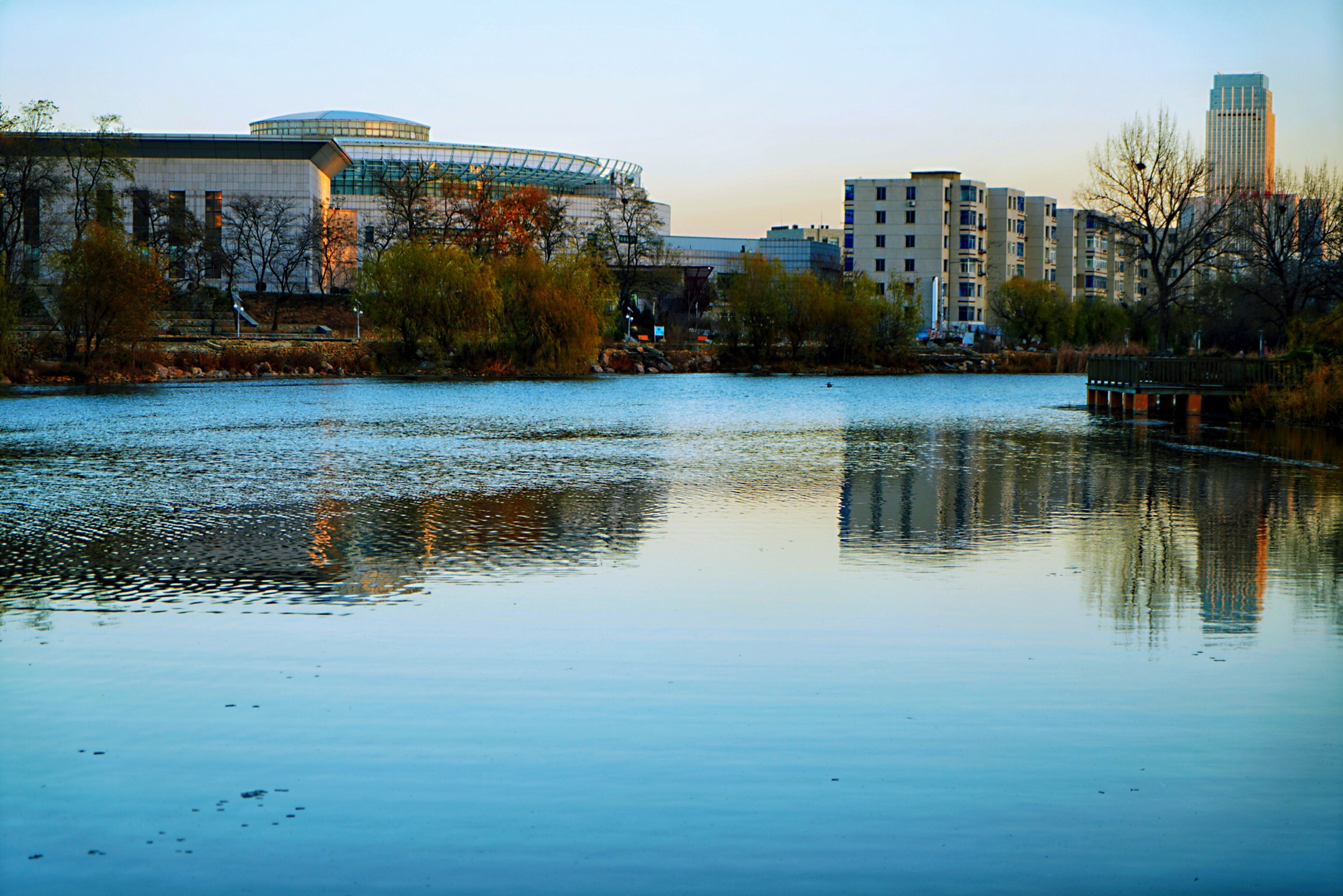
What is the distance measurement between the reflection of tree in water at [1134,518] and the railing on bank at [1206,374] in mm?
9626

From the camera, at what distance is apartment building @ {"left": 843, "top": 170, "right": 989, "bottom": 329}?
426ft

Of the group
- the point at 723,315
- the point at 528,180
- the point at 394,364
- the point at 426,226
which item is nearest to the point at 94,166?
the point at 426,226

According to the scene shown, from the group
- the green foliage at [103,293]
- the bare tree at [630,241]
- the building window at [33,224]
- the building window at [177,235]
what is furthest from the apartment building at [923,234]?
the green foliage at [103,293]

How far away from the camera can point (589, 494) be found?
53.7 feet

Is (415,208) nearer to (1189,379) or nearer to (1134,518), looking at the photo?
(1189,379)

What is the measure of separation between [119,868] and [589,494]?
11613 millimetres

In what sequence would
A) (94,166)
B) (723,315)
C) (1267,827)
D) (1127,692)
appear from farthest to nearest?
(723,315) < (94,166) < (1127,692) < (1267,827)

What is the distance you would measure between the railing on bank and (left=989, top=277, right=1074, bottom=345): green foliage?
7577 centimetres

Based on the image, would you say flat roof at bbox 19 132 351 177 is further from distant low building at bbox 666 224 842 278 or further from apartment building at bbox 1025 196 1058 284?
apartment building at bbox 1025 196 1058 284

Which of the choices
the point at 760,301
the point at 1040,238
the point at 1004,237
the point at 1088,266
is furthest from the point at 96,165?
the point at 1088,266

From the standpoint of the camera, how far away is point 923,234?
426 ft

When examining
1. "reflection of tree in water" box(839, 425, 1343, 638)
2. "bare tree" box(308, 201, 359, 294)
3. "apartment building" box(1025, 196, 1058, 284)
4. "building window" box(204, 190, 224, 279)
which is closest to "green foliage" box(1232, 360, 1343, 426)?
"reflection of tree in water" box(839, 425, 1343, 638)

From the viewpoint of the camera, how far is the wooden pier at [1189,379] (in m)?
33.7

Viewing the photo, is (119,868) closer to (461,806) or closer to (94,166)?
(461,806)
